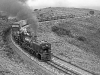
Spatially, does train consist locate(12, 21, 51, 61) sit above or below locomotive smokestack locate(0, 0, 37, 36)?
below

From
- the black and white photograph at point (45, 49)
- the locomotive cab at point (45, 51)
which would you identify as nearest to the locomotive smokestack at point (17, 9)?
the black and white photograph at point (45, 49)

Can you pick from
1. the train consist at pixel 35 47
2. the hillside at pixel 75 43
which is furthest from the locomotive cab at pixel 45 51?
the hillside at pixel 75 43

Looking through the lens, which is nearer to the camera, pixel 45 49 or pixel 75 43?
pixel 45 49

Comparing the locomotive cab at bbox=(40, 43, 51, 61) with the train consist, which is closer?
the locomotive cab at bbox=(40, 43, 51, 61)

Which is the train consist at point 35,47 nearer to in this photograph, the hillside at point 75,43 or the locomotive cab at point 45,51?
the locomotive cab at point 45,51

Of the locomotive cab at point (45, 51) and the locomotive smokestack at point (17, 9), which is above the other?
the locomotive smokestack at point (17, 9)

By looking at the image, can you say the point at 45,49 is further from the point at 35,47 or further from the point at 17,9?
the point at 17,9

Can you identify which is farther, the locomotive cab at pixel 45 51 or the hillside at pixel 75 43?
the hillside at pixel 75 43

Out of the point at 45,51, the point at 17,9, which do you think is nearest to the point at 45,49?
the point at 45,51

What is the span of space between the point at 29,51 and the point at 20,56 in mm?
2498

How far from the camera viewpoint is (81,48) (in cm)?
3612

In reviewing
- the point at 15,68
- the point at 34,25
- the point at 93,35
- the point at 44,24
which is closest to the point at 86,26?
the point at 93,35

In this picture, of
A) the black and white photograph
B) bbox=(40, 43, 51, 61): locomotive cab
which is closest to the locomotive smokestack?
the black and white photograph

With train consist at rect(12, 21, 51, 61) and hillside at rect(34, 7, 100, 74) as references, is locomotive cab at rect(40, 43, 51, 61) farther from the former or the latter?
hillside at rect(34, 7, 100, 74)
